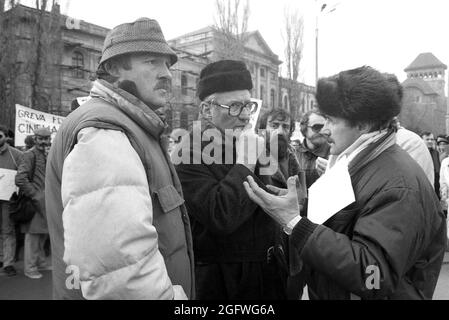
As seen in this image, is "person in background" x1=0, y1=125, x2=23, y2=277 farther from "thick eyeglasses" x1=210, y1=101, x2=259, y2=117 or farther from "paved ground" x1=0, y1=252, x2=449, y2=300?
"thick eyeglasses" x1=210, y1=101, x2=259, y2=117

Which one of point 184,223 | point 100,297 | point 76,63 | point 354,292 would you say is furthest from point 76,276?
point 76,63

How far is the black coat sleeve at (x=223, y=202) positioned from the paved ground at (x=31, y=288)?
278cm

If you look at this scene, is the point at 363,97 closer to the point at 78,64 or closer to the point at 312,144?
the point at 312,144

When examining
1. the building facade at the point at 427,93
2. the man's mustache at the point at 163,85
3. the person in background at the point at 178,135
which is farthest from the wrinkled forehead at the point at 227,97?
the building facade at the point at 427,93

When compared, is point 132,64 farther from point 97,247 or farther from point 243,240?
point 243,240

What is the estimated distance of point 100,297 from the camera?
1.28 m

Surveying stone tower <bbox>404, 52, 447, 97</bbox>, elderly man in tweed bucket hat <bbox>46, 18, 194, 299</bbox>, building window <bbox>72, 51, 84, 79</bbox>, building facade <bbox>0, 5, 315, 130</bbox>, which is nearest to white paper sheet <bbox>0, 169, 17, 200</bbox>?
building facade <bbox>0, 5, 315, 130</bbox>

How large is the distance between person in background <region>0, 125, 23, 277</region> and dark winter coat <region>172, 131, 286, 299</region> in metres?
4.36

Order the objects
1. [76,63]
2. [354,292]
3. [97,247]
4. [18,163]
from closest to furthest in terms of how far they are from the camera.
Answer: [97,247] → [354,292] → [18,163] → [76,63]

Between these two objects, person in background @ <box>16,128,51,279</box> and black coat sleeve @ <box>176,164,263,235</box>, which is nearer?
black coat sleeve @ <box>176,164,263,235</box>

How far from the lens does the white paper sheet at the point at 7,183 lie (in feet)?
18.4

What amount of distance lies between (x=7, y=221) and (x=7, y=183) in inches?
21.4

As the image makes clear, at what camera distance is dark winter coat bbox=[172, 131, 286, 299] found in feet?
6.96

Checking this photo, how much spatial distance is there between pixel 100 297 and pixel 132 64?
94cm
